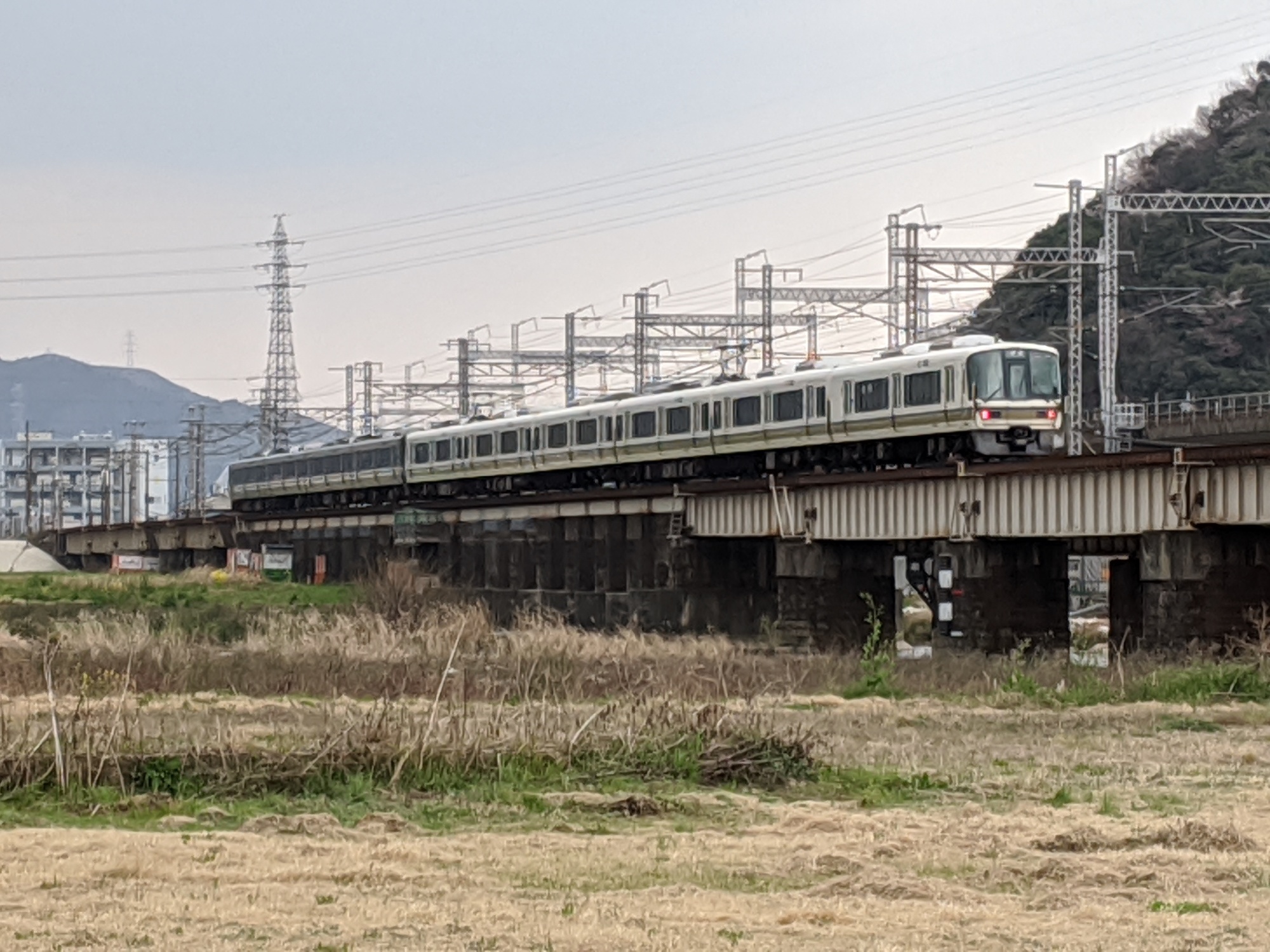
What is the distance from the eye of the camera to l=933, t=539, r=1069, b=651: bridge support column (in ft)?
125

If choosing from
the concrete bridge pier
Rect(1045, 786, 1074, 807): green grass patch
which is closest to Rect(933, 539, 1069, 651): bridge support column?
the concrete bridge pier

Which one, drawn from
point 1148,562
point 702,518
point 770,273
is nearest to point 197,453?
point 770,273

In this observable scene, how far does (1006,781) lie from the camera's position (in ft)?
56.9

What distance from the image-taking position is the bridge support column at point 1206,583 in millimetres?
32062

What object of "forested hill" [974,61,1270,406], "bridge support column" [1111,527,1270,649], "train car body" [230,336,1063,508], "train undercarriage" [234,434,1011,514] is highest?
"forested hill" [974,61,1270,406]

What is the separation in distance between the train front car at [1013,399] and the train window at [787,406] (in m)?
6.20

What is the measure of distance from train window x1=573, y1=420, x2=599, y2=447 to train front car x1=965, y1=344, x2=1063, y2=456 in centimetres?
1723

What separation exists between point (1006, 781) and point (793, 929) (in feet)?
21.8

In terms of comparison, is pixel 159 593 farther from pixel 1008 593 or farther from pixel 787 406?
pixel 1008 593

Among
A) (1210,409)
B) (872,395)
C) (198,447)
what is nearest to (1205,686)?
(872,395)

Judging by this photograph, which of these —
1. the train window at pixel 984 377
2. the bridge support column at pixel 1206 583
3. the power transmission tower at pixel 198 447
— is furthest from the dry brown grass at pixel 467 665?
the power transmission tower at pixel 198 447

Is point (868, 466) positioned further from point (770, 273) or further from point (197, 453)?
point (197, 453)

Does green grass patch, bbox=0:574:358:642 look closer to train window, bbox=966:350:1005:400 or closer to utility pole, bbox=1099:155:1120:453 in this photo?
train window, bbox=966:350:1005:400

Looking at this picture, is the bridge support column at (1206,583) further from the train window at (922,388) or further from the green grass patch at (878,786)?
the green grass patch at (878,786)
